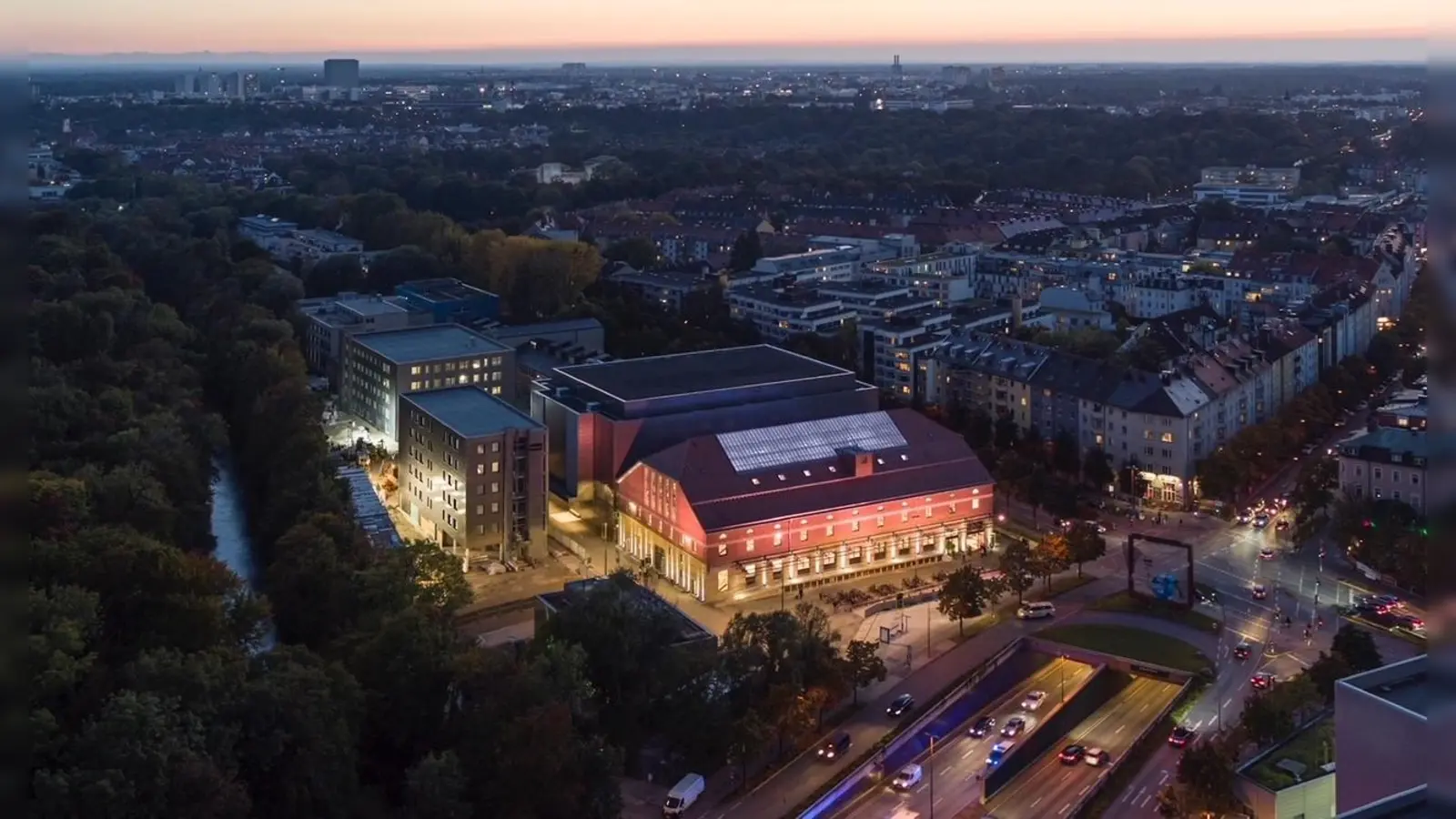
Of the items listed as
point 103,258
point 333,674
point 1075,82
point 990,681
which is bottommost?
point 990,681

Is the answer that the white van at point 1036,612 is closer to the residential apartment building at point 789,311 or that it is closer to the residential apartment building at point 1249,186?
the residential apartment building at point 789,311

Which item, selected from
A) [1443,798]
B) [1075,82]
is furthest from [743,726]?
[1075,82]

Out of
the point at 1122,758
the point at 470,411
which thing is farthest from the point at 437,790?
the point at 470,411

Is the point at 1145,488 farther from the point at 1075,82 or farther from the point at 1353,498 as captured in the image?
the point at 1075,82

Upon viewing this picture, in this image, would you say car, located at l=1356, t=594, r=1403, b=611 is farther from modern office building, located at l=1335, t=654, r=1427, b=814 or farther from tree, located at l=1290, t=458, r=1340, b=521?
modern office building, located at l=1335, t=654, r=1427, b=814

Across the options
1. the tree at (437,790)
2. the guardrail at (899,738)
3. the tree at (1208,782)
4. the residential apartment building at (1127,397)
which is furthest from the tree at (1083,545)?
the tree at (437,790)

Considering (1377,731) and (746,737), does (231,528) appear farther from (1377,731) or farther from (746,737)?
(1377,731)
